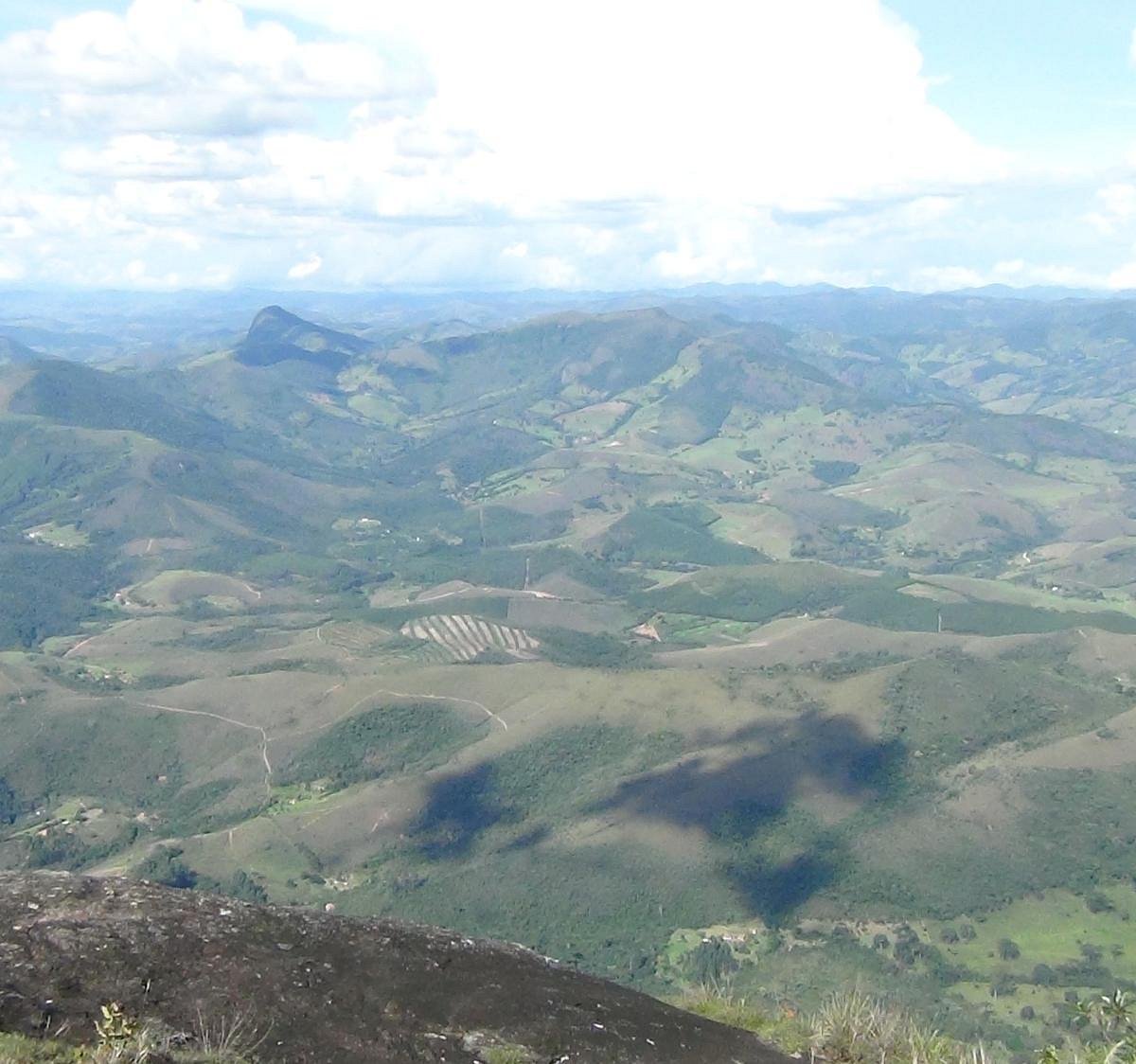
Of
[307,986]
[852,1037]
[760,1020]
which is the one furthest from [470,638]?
[307,986]

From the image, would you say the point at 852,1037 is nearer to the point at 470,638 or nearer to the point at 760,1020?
the point at 760,1020

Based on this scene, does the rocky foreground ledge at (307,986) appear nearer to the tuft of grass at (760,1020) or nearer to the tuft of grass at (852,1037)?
the tuft of grass at (760,1020)

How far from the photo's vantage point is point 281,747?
456 ft

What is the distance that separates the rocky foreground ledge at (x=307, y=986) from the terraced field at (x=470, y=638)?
158 metres

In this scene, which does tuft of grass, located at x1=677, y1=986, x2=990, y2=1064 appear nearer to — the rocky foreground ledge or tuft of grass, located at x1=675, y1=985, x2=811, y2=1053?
tuft of grass, located at x1=675, y1=985, x2=811, y2=1053

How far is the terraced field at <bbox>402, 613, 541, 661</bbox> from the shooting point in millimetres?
188250

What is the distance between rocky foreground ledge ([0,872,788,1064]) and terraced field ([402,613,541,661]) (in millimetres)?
158444

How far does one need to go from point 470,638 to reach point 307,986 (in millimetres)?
171634

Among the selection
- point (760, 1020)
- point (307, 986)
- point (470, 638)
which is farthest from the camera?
point (470, 638)

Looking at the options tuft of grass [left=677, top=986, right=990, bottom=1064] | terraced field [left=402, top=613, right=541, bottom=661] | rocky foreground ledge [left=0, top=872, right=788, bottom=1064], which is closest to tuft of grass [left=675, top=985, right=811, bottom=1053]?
tuft of grass [left=677, top=986, right=990, bottom=1064]

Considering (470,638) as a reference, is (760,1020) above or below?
above

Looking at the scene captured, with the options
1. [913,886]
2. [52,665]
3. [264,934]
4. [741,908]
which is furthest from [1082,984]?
[52,665]

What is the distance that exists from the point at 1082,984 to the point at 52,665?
15966 cm

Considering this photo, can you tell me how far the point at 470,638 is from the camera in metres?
193
